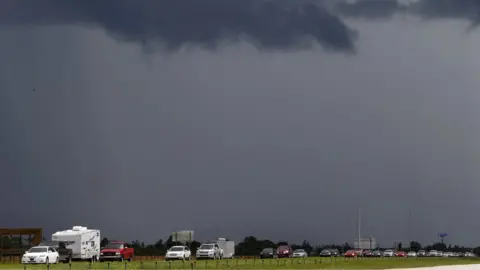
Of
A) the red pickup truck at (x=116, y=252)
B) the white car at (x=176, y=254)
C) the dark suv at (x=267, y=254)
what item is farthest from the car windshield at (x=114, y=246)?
the dark suv at (x=267, y=254)

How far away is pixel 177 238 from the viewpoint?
14625 cm

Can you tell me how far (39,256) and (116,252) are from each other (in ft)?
38.9

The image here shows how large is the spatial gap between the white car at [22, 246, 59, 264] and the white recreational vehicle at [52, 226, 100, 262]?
22.1 feet

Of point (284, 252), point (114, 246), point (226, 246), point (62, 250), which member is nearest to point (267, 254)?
point (284, 252)

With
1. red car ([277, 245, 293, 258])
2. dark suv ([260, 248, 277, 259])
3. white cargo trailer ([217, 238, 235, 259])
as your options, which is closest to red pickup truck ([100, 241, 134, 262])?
white cargo trailer ([217, 238, 235, 259])

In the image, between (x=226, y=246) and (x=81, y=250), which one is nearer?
(x=81, y=250)

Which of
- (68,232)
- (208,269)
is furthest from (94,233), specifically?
(208,269)

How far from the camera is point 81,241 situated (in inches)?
3378

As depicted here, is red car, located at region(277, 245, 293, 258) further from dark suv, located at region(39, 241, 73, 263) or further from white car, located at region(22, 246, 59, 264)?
white car, located at region(22, 246, 59, 264)

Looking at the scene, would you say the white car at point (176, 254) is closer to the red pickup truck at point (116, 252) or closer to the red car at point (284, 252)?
the red pickup truck at point (116, 252)

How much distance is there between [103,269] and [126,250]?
22.1 m

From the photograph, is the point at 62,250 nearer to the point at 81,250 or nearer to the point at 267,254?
the point at 81,250

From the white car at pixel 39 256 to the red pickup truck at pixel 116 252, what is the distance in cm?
861

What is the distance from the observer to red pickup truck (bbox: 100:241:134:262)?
8662cm
